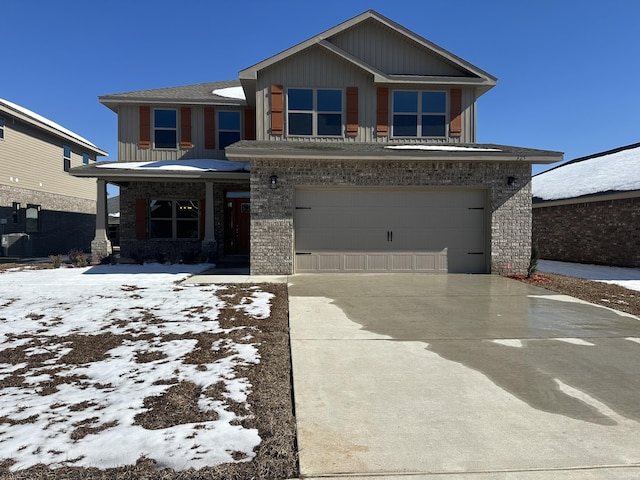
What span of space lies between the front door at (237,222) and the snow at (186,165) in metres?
1.56

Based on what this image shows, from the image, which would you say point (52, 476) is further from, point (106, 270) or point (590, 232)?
point (590, 232)

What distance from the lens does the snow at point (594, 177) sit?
14113mm

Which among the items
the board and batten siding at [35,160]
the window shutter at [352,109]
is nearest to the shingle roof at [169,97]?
the window shutter at [352,109]

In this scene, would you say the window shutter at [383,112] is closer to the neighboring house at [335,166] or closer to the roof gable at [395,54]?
the neighboring house at [335,166]

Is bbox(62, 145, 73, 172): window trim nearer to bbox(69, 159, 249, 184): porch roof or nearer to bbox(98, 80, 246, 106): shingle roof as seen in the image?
bbox(98, 80, 246, 106): shingle roof

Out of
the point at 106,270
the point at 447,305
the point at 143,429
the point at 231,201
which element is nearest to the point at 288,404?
the point at 143,429

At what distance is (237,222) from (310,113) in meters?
5.41

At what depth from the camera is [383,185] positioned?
1080 cm

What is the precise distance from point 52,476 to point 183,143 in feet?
46.6

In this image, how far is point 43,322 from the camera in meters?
5.68

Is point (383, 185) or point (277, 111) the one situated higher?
point (277, 111)

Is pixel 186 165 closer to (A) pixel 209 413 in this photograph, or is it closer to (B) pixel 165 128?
Result: (B) pixel 165 128

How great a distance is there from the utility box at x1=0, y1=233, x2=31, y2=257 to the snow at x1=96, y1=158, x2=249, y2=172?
6.06 metres

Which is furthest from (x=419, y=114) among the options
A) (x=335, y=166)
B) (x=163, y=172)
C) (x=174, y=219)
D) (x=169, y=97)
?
(x=174, y=219)
